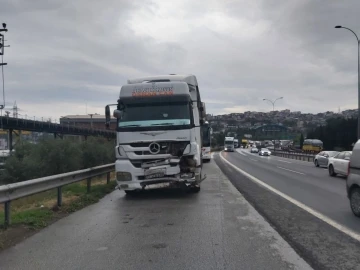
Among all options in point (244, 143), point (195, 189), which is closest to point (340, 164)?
point (195, 189)

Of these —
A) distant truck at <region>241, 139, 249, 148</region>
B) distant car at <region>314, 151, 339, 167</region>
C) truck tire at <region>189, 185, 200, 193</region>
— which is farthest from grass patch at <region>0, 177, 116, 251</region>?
distant truck at <region>241, 139, 249, 148</region>

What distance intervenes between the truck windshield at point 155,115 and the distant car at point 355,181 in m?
4.62

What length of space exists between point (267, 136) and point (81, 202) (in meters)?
120

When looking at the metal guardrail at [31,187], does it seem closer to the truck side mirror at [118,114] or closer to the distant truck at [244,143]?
the truck side mirror at [118,114]

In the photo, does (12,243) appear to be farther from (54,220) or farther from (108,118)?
(108,118)

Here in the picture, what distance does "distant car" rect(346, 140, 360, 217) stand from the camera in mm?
9188

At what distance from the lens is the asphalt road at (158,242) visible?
5.63m

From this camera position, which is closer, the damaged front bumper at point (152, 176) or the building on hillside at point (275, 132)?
the damaged front bumper at point (152, 176)

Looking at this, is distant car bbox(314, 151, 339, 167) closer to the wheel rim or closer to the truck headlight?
the wheel rim

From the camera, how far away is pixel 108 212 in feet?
32.6

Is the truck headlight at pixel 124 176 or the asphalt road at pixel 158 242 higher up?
the truck headlight at pixel 124 176

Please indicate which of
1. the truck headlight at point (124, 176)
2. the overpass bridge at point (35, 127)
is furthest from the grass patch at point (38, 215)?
the overpass bridge at point (35, 127)

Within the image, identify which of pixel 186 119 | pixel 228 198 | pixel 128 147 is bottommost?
pixel 228 198

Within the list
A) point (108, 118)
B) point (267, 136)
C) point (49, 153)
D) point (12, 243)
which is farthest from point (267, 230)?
point (267, 136)
